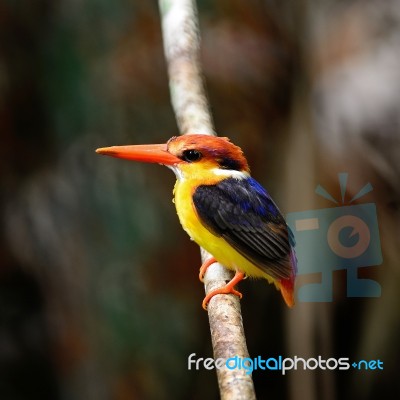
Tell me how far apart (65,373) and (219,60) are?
2.41 ft

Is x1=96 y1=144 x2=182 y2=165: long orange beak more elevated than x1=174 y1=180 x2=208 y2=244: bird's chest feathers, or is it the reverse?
x1=96 y1=144 x2=182 y2=165: long orange beak

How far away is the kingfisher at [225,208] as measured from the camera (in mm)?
733

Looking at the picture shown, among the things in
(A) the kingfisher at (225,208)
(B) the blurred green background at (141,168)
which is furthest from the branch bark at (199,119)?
(B) the blurred green background at (141,168)

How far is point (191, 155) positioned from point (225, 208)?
7 centimetres

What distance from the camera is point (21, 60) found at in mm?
1470

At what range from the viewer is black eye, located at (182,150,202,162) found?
0.74 m

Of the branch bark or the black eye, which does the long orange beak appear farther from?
the branch bark

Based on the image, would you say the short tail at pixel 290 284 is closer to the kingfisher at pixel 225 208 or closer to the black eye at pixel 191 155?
the kingfisher at pixel 225 208

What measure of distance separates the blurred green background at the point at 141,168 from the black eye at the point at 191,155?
1.81 ft

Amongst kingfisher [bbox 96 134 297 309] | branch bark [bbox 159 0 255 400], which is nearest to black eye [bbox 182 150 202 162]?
kingfisher [bbox 96 134 297 309]

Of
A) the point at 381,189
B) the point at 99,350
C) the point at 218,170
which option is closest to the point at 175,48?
the point at 218,170

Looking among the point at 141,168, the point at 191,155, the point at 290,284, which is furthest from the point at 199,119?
the point at 141,168

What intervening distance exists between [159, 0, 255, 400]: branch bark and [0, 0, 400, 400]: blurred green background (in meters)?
0.31

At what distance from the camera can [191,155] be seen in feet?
2.45
